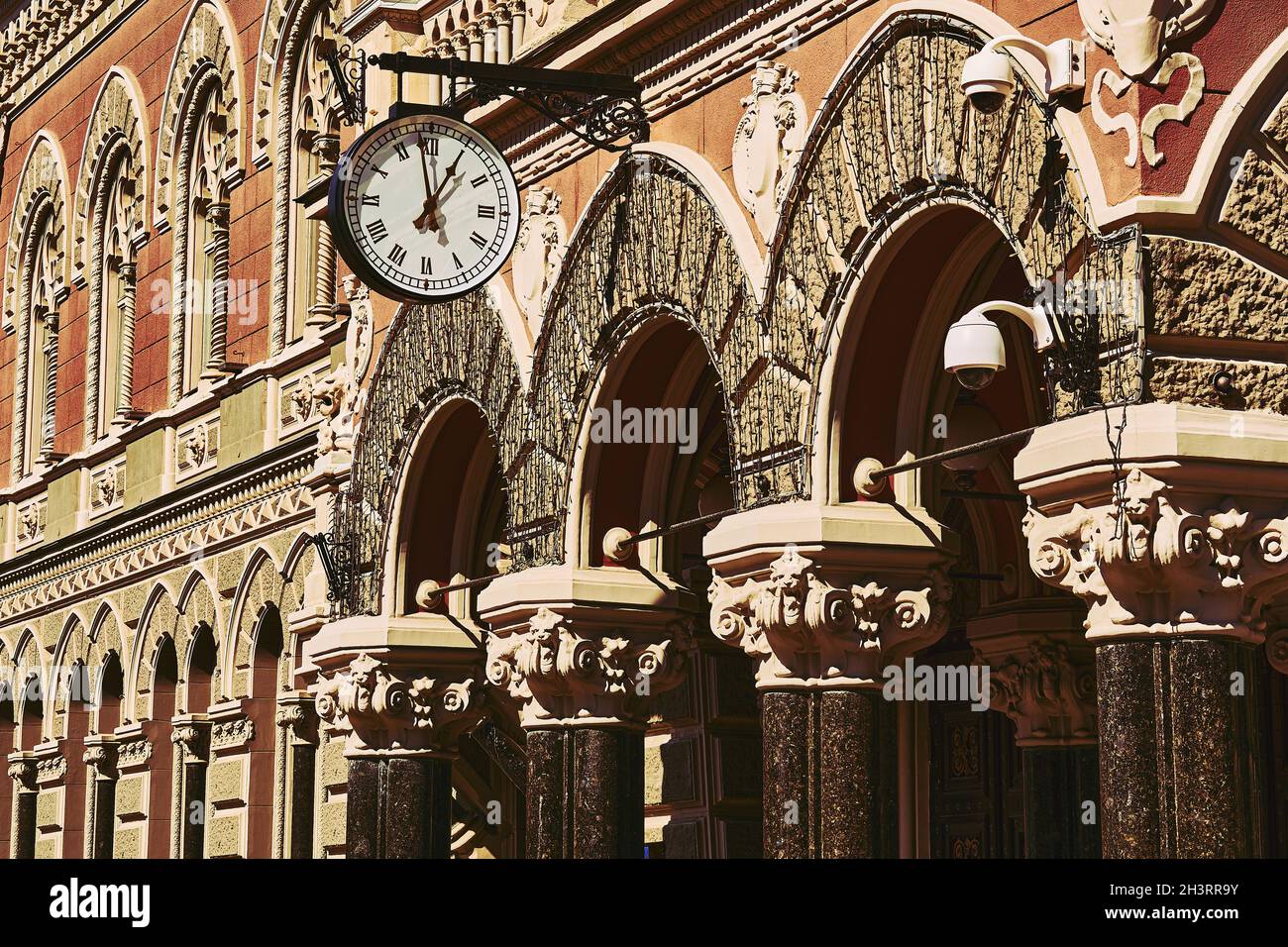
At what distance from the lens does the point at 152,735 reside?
74.3 feet

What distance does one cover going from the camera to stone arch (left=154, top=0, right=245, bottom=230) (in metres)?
21.9

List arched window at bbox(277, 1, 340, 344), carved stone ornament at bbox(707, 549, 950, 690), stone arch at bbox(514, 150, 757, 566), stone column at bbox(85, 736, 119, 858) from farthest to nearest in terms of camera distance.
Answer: stone column at bbox(85, 736, 119, 858) → arched window at bbox(277, 1, 340, 344) → stone arch at bbox(514, 150, 757, 566) → carved stone ornament at bbox(707, 549, 950, 690)

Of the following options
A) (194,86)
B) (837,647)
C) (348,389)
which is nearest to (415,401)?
(348,389)

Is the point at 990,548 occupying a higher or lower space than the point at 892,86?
lower

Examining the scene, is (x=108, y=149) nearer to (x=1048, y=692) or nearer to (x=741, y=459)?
(x=1048, y=692)

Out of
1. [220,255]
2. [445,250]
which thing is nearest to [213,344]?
[220,255]

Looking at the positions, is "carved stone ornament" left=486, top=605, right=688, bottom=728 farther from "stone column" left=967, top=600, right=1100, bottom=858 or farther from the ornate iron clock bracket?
the ornate iron clock bracket

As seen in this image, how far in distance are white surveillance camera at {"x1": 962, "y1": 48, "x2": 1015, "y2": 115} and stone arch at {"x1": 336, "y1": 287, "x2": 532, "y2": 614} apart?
16.4 ft

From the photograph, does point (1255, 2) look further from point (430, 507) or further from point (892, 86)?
point (430, 507)

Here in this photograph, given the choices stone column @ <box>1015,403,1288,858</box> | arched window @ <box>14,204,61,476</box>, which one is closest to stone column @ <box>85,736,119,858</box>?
arched window @ <box>14,204,61,476</box>

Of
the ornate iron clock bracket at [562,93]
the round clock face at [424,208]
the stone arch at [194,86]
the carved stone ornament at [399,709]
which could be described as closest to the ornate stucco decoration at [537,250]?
the round clock face at [424,208]

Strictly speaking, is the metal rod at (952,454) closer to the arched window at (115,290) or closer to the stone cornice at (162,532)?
the stone cornice at (162,532)

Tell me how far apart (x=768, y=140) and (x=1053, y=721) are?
4.04m

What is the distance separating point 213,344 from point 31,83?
7.49m
